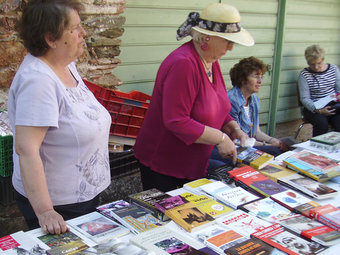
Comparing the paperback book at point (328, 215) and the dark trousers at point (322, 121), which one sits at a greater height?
the paperback book at point (328, 215)

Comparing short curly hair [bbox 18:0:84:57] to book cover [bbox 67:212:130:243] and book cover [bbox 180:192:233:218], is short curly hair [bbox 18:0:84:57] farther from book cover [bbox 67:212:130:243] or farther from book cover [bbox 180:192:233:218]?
book cover [bbox 180:192:233:218]

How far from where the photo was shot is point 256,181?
2275 mm

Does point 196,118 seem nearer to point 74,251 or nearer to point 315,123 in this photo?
point 74,251

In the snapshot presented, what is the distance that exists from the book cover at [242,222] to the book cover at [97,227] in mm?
464

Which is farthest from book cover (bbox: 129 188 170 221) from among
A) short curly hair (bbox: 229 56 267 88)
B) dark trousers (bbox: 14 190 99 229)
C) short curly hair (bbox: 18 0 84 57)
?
short curly hair (bbox: 229 56 267 88)

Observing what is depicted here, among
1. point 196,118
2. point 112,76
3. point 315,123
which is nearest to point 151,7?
point 112,76

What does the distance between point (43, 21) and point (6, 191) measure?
59.6 inches

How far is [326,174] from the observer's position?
2418mm

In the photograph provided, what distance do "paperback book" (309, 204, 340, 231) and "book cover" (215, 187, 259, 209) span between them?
31 cm

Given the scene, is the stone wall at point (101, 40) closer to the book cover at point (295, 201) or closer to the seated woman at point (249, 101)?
the seated woman at point (249, 101)

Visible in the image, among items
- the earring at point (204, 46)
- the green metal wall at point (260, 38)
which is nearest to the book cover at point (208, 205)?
the earring at point (204, 46)

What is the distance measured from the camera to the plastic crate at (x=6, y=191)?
8.97 feet

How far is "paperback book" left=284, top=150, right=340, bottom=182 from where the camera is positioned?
242 centimetres

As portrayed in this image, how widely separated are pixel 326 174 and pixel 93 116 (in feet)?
4.71
